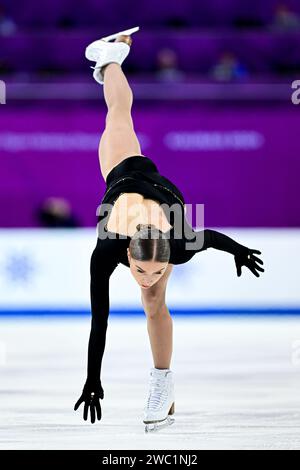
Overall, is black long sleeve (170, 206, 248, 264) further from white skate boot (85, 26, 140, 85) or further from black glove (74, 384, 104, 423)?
white skate boot (85, 26, 140, 85)

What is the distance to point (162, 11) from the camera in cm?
1134

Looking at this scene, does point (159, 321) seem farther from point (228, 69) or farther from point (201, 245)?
point (228, 69)

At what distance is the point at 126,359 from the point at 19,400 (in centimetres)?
170

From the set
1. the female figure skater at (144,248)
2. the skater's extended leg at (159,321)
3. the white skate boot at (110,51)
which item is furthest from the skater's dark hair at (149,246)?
the white skate boot at (110,51)

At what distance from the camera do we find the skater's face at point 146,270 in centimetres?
397

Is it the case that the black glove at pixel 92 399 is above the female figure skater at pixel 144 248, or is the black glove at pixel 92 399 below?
below

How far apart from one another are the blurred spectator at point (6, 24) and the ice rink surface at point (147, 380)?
148 inches

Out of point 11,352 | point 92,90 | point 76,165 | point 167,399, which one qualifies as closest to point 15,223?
point 76,165

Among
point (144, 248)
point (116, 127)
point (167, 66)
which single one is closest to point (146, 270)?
point (144, 248)

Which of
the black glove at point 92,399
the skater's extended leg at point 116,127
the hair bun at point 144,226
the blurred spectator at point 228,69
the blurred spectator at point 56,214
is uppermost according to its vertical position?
the blurred spectator at point 228,69

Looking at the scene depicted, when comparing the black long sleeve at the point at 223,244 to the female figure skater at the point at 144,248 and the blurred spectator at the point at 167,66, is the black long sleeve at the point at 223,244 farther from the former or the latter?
the blurred spectator at the point at 167,66

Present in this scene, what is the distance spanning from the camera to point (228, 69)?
1049cm
